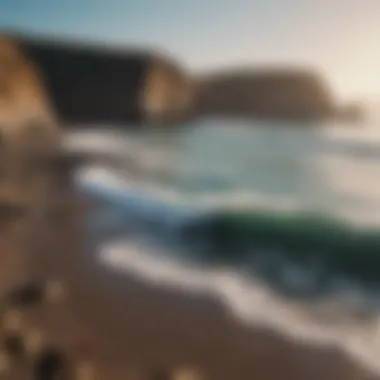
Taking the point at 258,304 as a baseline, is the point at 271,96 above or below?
above

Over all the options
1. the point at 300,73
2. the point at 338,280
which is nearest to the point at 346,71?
the point at 300,73

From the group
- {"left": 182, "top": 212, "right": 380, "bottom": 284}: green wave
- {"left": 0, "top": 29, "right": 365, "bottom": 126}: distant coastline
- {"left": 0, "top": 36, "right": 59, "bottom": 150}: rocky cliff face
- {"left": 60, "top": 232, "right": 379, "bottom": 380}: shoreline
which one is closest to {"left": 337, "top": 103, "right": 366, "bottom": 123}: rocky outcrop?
{"left": 0, "top": 29, "right": 365, "bottom": 126}: distant coastline

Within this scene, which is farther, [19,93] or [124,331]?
[19,93]

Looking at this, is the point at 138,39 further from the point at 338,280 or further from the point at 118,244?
the point at 338,280

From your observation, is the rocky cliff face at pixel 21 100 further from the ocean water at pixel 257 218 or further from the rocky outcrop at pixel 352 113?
the rocky outcrop at pixel 352 113

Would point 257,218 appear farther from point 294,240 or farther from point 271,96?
point 271,96

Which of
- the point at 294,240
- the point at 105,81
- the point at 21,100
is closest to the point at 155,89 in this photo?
the point at 105,81
